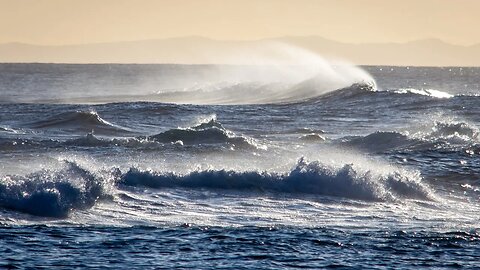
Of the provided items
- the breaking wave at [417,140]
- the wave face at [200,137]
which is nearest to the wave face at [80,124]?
the wave face at [200,137]

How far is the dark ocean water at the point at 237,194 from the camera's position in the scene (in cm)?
1506

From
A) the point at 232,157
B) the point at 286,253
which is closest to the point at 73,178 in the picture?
the point at 286,253

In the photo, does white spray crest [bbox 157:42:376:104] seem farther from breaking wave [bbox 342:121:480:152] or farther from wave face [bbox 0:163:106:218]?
wave face [bbox 0:163:106:218]

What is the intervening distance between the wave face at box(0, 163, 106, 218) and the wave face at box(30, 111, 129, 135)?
719 inches

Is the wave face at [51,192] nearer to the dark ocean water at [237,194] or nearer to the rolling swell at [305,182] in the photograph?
the dark ocean water at [237,194]

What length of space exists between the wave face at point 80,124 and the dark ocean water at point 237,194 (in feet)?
0.26

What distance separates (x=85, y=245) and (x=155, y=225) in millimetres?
2284

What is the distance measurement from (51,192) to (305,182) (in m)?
6.67

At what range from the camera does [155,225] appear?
1731 cm

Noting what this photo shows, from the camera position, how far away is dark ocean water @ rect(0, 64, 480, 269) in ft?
49.4

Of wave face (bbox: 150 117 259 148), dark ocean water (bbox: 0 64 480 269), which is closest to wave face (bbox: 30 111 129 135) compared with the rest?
dark ocean water (bbox: 0 64 480 269)

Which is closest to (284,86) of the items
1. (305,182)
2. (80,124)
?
(80,124)

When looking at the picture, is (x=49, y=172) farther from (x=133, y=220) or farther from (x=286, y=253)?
(x=286, y=253)

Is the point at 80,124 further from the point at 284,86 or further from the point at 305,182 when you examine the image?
the point at 284,86
